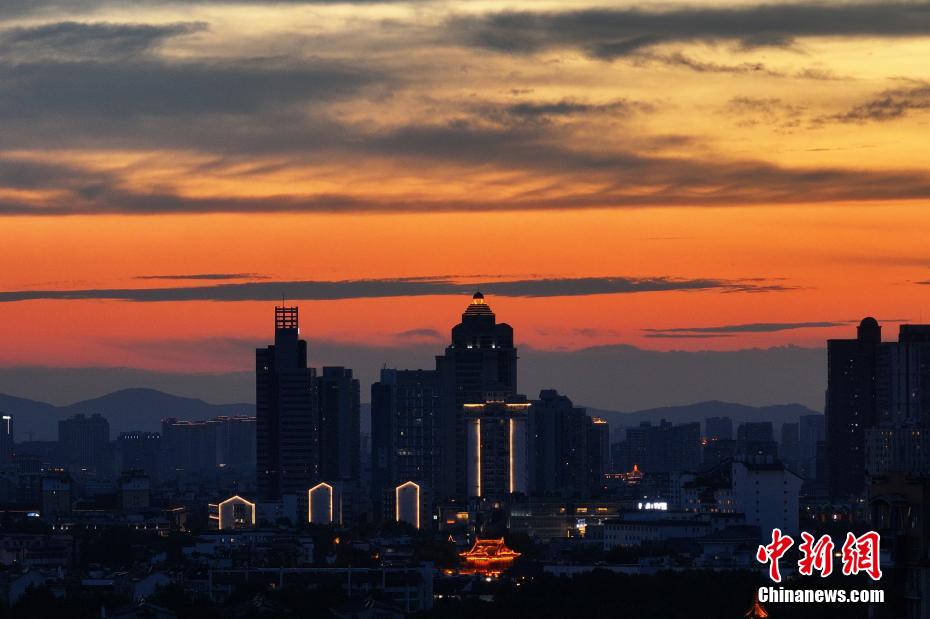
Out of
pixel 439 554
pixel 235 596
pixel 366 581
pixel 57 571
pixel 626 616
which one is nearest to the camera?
pixel 626 616

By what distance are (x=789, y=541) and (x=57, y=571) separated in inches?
4091

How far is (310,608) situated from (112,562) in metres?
72.4

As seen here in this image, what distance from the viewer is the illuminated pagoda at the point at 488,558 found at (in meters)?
167

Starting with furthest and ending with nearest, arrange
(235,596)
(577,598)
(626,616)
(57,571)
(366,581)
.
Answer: (57,571) < (366,581) < (235,596) < (577,598) < (626,616)

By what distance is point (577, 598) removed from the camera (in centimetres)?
11012

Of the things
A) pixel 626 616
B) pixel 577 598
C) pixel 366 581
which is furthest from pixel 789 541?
pixel 366 581

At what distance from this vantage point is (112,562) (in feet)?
595

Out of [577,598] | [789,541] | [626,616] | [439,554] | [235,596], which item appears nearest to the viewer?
[789,541]

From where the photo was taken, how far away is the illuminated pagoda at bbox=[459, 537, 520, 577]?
6590 inches

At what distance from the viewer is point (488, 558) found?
170m

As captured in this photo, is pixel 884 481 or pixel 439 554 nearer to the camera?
pixel 884 481

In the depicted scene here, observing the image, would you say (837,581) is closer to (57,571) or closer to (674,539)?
(57,571)

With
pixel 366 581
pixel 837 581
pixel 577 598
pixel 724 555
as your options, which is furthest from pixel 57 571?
pixel 837 581

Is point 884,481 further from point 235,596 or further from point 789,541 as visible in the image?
point 235,596
